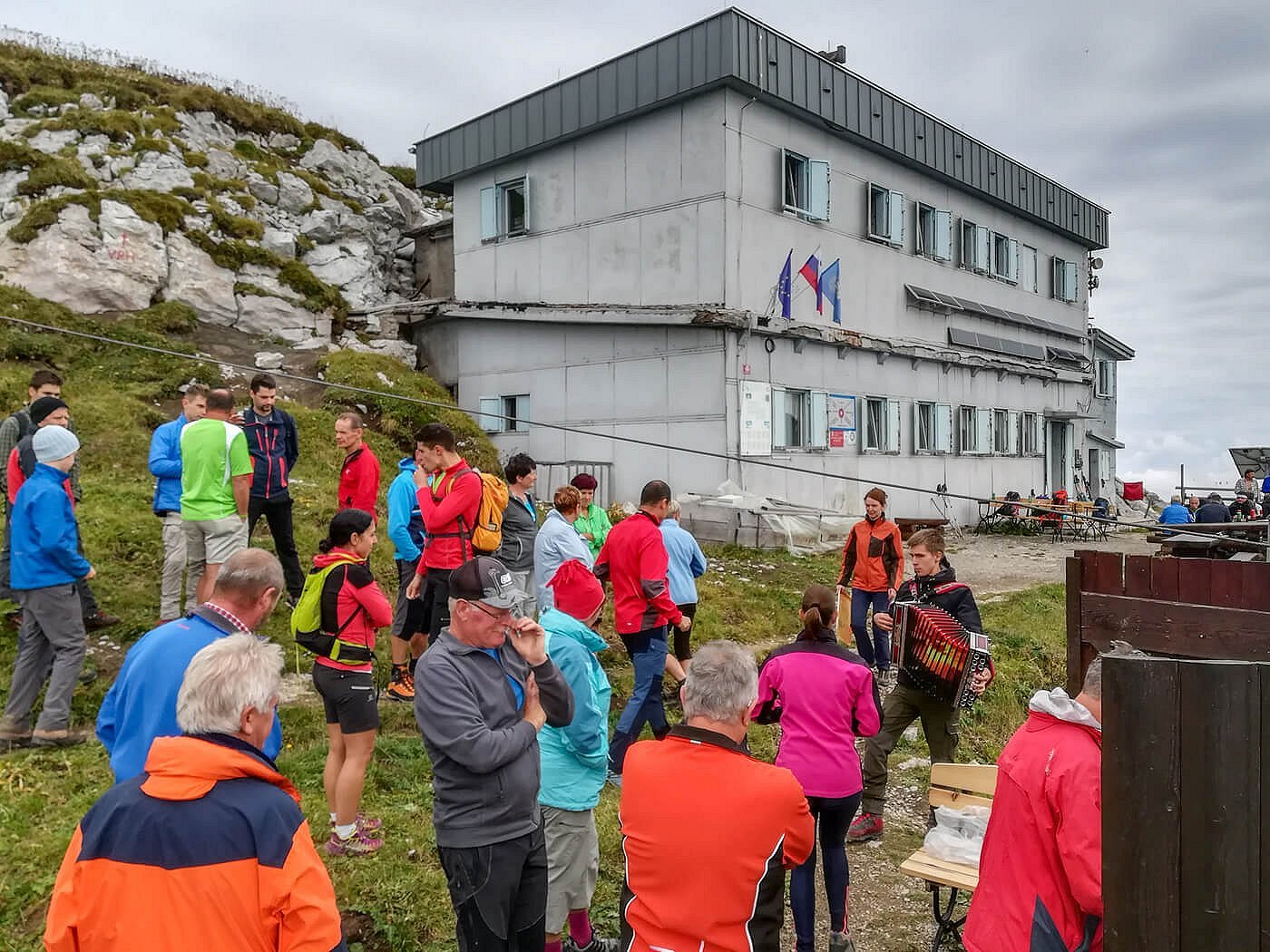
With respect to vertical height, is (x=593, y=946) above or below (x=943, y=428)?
below

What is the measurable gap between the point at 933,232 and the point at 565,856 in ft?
67.4

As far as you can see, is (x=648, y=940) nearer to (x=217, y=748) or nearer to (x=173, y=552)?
(x=217, y=748)

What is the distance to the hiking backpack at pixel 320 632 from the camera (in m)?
4.36

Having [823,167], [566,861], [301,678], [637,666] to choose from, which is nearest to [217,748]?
[566,861]

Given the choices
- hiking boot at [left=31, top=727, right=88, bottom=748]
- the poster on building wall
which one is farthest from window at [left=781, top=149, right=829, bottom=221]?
hiking boot at [left=31, top=727, right=88, bottom=748]

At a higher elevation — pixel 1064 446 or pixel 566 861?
pixel 1064 446

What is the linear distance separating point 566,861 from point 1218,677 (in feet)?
8.66

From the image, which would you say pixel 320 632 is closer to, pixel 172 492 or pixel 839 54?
pixel 172 492

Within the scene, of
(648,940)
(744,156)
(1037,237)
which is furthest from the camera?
(1037,237)

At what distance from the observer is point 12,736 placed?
17.5 feet

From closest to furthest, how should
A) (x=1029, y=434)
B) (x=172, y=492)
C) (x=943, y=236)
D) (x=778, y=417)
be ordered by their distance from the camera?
(x=172, y=492), (x=778, y=417), (x=943, y=236), (x=1029, y=434)

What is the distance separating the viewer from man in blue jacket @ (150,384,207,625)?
6.85 m

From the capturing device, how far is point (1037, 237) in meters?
25.7

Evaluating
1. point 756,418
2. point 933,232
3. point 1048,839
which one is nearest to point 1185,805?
point 1048,839
